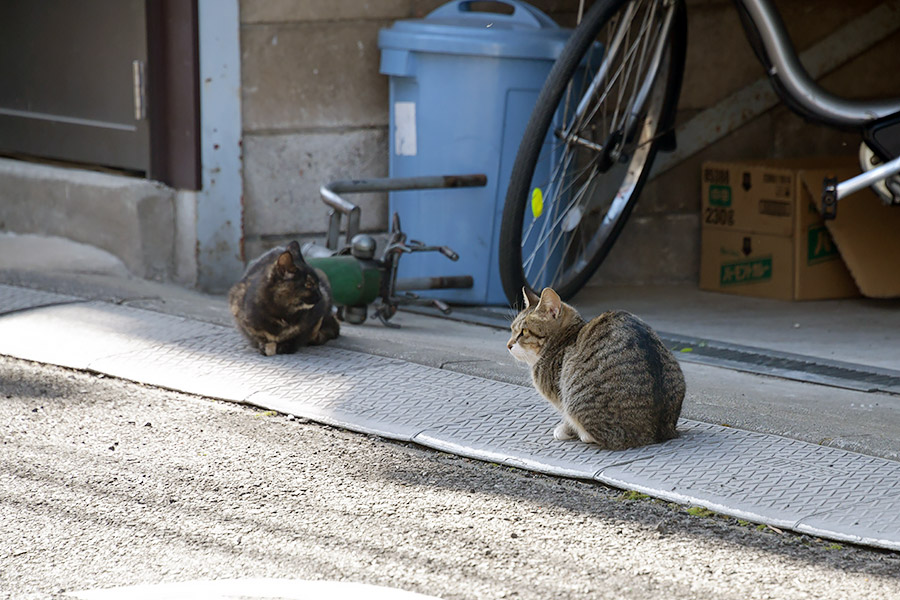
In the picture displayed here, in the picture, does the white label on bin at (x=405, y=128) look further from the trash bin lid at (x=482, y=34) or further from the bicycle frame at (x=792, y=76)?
the bicycle frame at (x=792, y=76)

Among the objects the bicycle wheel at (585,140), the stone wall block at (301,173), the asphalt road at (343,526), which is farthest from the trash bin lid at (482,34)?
the asphalt road at (343,526)

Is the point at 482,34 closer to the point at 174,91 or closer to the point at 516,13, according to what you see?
the point at 516,13

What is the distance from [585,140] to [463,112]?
615 millimetres

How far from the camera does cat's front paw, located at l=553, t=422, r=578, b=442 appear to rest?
3.57 m

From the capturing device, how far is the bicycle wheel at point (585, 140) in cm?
498

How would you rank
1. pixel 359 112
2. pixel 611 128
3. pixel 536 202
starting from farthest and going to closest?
pixel 359 112
pixel 611 128
pixel 536 202

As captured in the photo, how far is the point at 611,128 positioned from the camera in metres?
5.38

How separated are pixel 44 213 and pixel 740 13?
11.8 feet

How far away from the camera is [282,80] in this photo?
5.66 m

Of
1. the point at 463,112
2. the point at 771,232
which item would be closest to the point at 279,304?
the point at 463,112

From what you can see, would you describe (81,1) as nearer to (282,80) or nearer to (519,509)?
(282,80)

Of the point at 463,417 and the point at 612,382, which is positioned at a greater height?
the point at 612,382

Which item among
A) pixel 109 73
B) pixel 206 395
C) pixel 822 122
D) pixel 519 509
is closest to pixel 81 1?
pixel 109 73

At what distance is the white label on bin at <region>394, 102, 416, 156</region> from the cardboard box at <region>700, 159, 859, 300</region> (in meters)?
1.68
